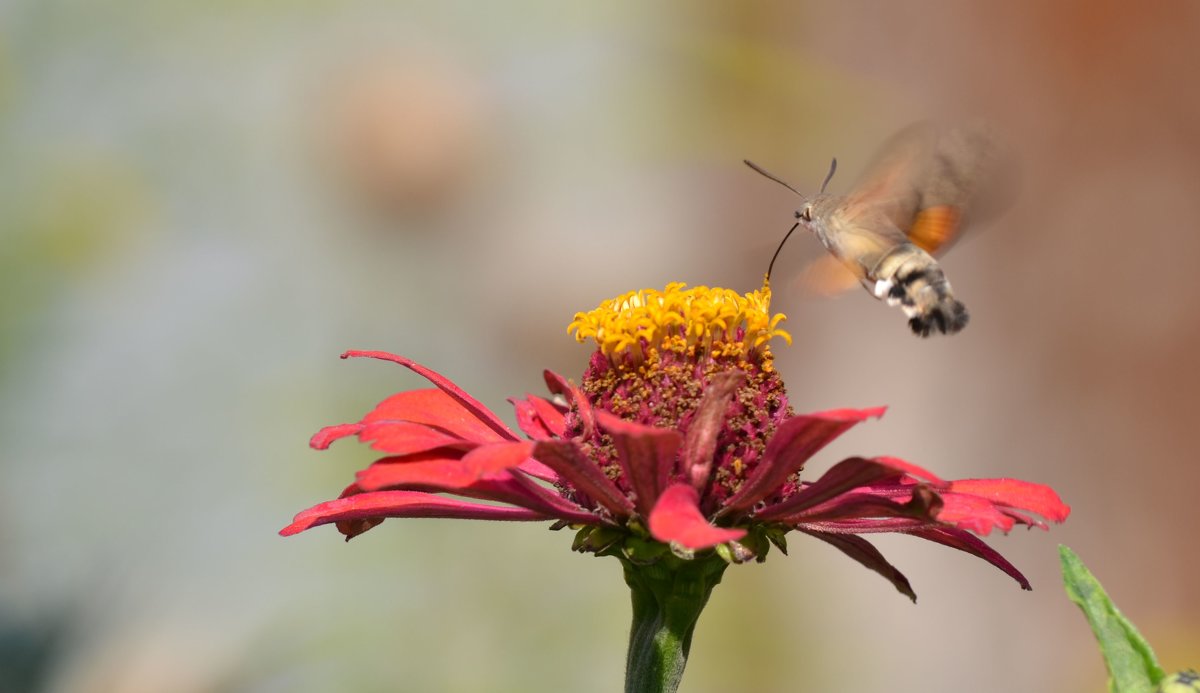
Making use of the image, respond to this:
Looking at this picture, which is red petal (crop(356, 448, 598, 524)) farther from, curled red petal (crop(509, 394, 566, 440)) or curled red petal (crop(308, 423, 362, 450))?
curled red petal (crop(509, 394, 566, 440))

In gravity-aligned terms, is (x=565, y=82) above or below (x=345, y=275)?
above

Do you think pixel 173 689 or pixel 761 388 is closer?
pixel 761 388

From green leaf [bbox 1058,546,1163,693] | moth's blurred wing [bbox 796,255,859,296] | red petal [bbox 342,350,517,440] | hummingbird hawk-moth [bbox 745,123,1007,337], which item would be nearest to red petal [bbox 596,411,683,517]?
red petal [bbox 342,350,517,440]

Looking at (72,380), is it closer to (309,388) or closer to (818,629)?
(309,388)

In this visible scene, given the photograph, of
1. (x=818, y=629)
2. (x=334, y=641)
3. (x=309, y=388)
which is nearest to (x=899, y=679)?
(x=818, y=629)

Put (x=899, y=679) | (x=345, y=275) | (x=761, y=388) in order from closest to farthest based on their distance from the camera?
1. (x=761, y=388)
2. (x=345, y=275)
3. (x=899, y=679)

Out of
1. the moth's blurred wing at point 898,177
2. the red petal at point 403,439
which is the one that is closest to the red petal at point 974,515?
the red petal at point 403,439

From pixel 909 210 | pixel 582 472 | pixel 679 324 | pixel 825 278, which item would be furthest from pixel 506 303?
pixel 582 472
